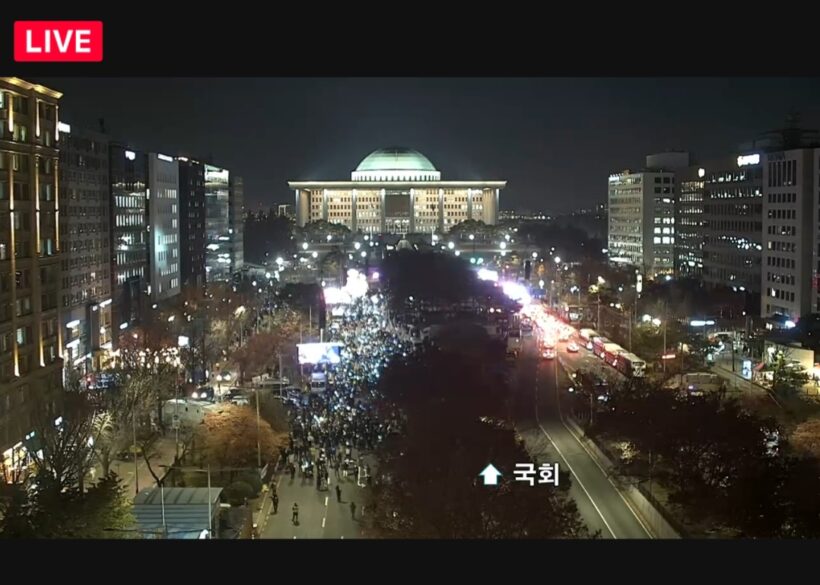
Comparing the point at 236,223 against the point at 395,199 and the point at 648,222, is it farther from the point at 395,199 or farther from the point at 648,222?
the point at 395,199

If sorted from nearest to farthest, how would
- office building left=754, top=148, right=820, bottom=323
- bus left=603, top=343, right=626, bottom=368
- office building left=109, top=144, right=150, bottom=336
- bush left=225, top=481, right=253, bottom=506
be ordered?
bush left=225, top=481, right=253, bottom=506 → bus left=603, top=343, right=626, bottom=368 → office building left=754, top=148, right=820, bottom=323 → office building left=109, top=144, right=150, bottom=336

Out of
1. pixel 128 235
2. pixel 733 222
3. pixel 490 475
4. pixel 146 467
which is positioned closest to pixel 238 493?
pixel 146 467

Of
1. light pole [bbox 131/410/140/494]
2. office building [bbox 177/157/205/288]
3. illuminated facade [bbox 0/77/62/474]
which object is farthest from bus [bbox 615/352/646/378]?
office building [bbox 177/157/205/288]

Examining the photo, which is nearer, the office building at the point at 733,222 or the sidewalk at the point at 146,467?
the sidewalk at the point at 146,467

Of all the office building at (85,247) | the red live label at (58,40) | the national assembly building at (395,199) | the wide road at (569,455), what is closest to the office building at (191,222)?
the office building at (85,247)

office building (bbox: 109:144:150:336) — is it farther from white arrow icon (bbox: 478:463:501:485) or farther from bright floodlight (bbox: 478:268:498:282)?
white arrow icon (bbox: 478:463:501:485)

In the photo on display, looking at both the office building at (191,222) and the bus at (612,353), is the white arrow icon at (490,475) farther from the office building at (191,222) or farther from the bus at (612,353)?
the office building at (191,222)

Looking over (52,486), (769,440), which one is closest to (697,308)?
(769,440)
